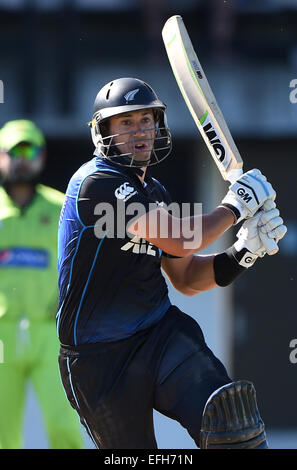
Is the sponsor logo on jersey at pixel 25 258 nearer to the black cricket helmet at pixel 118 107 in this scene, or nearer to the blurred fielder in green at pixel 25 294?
the blurred fielder in green at pixel 25 294

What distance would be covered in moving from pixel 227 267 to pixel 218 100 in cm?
316

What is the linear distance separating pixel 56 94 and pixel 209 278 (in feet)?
10.4

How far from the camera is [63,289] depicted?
149 inches

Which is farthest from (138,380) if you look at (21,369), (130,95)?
(21,369)

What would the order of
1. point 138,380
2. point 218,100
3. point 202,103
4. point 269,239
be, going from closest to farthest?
point 138,380, point 269,239, point 202,103, point 218,100

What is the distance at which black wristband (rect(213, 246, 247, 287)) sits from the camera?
404 cm

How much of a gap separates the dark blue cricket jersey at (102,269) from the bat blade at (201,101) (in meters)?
0.50

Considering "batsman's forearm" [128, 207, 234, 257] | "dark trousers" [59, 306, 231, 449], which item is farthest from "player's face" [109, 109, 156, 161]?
"dark trousers" [59, 306, 231, 449]

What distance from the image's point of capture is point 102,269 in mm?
3705

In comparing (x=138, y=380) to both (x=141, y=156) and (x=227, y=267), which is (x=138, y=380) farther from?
(x=141, y=156)

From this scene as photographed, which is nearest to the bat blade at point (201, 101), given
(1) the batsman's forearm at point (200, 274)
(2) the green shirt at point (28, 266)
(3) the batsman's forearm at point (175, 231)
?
(1) the batsman's forearm at point (200, 274)

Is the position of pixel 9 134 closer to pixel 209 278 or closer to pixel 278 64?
pixel 209 278

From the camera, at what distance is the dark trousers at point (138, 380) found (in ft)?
12.0
